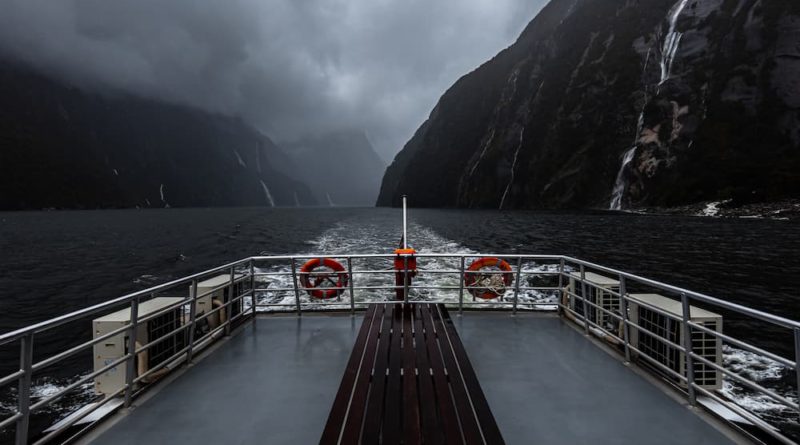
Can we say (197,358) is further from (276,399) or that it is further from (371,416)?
(371,416)

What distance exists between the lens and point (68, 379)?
866 centimetres

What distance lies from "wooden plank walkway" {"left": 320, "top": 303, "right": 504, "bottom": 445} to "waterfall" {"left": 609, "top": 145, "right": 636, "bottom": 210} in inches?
3237

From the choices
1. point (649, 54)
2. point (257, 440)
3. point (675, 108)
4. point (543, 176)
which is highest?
point (649, 54)

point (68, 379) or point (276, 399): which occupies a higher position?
point (276, 399)

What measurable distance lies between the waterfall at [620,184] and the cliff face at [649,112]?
27 centimetres

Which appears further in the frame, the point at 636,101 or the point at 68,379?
the point at 636,101

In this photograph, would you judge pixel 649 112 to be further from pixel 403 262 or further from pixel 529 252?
pixel 403 262

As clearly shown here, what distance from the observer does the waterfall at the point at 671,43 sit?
7497cm

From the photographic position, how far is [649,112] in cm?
7338

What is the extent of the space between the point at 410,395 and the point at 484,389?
118 centimetres

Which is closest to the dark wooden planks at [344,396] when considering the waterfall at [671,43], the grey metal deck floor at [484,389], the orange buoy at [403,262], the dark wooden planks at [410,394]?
the grey metal deck floor at [484,389]

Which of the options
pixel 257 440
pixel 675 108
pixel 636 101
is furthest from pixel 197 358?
pixel 636 101

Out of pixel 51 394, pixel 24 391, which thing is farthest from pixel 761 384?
pixel 51 394

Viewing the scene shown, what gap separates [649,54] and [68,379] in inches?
4152
